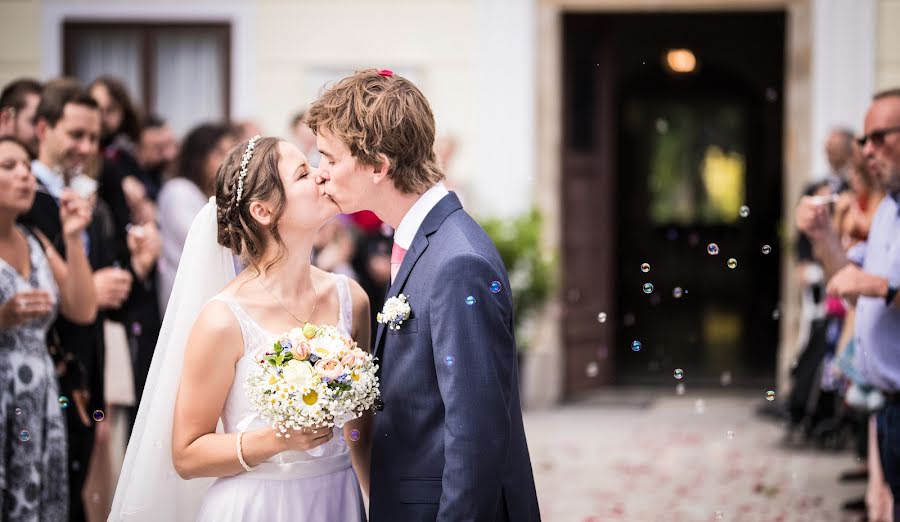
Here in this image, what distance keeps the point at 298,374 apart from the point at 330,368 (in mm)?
84

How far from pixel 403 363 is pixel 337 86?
0.75m

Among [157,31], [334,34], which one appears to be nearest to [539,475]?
[334,34]

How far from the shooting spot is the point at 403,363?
9.64 feet

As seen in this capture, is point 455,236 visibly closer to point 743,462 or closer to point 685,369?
point 743,462

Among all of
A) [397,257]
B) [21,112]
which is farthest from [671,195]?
[397,257]

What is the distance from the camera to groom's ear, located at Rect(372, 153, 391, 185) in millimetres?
2973

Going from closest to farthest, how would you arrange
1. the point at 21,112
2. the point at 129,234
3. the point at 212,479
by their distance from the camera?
the point at 212,479 < the point at 21,112 < the point at 129,234

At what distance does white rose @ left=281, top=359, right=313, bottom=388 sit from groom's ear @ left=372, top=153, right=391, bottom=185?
514 millimetres

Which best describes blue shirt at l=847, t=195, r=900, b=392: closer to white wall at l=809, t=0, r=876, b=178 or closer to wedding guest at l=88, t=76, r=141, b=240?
wedding guest at l=88, t=76, r=141, b=240

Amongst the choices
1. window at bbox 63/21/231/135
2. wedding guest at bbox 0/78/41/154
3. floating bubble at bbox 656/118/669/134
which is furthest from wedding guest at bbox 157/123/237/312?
floating bubble at bbox 656/118/669/134

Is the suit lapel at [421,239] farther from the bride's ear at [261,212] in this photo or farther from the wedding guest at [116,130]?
the wedding guest at [116,130]

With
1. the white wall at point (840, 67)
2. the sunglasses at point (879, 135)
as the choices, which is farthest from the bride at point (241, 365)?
the white wall at point (840, 67)

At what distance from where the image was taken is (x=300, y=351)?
293 centimetres

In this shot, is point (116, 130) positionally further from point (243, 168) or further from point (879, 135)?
point (879, 135)
